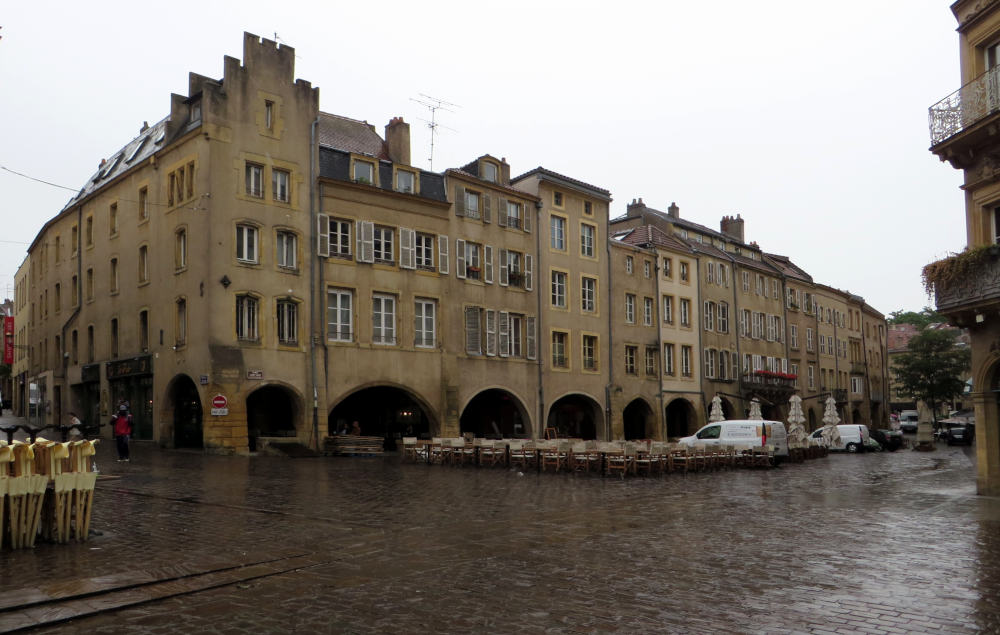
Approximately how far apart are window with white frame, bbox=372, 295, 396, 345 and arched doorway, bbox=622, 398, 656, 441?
17.0 m

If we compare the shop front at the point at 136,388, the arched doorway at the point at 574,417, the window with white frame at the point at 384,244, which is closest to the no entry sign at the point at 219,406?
the shop front at the point at 136,388

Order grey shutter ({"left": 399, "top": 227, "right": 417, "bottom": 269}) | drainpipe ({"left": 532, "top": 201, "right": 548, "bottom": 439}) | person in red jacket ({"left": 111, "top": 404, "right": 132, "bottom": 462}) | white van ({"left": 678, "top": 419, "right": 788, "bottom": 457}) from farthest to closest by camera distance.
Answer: drainpipe ({"left": 532, "top": 201, "right": 548, "bottom": 439}), grey shutter ({"left": 399, "top": 227, "right": 417, "bottom": 269}), white van ({"left": 678, "top": 419, "right": 788, "bottom": 457}), person in red jacket ({"left": 111, "top": 404, "right": 132, "bottom": 462})

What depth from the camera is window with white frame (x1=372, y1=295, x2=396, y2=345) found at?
3388 centimetres

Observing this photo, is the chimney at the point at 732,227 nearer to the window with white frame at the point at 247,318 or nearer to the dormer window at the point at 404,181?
the dormer window at the point at 404,181

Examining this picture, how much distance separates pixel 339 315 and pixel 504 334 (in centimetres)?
875

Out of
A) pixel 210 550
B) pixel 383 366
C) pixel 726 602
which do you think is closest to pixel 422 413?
pixel 383 366

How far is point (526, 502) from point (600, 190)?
3144 cm

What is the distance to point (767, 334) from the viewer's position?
5756 centimetres

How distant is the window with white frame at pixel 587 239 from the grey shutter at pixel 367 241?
43.8 feet

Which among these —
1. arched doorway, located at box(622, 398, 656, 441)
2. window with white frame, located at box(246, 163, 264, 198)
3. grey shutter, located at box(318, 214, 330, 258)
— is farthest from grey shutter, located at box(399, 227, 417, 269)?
arched doorway, located at box(622, 398, 656, 441)

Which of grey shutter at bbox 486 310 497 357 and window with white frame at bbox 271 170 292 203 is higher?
window with white frame at bbox 271 170 292 203

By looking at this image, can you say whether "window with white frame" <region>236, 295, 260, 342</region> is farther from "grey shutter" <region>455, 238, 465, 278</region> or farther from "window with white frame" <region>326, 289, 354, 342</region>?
"grey shutter" <region>455, 238, 465, 278</region>

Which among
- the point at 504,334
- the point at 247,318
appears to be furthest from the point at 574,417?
the point at 247,318

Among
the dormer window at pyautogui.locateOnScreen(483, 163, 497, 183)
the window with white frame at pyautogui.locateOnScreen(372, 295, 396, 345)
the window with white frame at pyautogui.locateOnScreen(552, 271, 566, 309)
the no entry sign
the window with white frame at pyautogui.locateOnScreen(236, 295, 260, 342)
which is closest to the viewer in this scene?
the no entry sign
